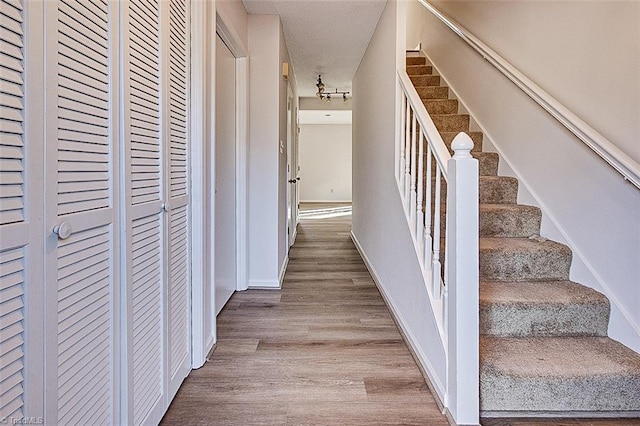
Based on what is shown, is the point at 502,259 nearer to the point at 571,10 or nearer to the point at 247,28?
the point at 571,10

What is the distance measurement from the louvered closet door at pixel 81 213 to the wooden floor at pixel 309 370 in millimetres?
639

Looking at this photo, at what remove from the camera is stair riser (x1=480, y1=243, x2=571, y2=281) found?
202cm

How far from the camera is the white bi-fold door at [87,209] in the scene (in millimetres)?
749

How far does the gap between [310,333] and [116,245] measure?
1.53 metres

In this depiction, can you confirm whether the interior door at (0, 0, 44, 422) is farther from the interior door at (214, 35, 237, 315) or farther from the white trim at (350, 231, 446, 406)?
the interior door at (214, 35, 237, 315)

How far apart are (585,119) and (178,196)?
6.54 ft

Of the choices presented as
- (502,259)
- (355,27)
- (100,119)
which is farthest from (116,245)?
(355,27)

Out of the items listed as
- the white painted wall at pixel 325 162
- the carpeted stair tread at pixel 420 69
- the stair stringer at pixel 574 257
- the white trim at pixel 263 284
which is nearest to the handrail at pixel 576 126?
Result: the stair stringer at pixel 574 257

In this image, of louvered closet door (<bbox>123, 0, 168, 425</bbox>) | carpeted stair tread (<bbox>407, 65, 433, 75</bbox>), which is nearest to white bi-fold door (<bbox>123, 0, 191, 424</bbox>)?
louvered closet door (<bbox>123, 0, 168, 425</bbox>)

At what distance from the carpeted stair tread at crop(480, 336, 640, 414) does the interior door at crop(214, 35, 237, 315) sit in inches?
71.8

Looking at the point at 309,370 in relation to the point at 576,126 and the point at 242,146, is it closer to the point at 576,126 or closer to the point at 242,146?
the point at 576,126

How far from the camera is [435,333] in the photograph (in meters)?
1.72

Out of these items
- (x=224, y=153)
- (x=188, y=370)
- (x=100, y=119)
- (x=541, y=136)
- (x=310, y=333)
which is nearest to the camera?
(x=100, y=119)

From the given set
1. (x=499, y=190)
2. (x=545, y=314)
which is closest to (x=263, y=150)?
(x=499, y=190)
